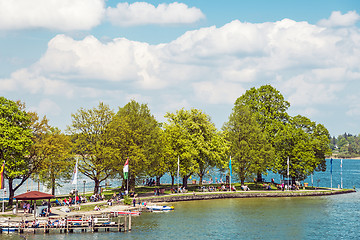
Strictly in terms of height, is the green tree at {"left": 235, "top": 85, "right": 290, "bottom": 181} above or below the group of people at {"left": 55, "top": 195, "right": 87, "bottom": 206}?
above

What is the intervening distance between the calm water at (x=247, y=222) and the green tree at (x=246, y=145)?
41.2 feet

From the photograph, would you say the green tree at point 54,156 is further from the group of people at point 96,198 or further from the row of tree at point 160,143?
the group of people at point 96,198

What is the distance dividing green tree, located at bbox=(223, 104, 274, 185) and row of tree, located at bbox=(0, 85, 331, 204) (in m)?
0.22

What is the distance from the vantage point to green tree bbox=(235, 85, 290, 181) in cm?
10906

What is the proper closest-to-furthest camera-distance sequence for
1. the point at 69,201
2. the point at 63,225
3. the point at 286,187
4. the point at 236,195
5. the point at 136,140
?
the point at 63,225, the point at 69,201, the point at 136,140, the point at 236,195, the point at 286,187

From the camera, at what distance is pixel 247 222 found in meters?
66.4

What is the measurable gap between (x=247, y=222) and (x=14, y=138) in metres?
37.3

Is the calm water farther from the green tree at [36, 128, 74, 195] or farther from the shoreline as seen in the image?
the green tree at [36, 128, 74, 195]

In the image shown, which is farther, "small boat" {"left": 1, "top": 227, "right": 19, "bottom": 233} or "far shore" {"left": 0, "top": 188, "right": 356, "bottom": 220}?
"far shore" {"left": 0, "top": 188, "right": 356, "bottom": 220}

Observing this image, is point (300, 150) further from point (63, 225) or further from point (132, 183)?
point (63, 225)

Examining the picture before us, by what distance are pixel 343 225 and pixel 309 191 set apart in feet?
121

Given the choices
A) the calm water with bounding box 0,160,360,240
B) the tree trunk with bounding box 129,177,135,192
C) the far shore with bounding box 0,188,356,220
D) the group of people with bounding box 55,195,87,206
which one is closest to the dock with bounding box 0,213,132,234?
the calm water with bounding box 0,160,360,240

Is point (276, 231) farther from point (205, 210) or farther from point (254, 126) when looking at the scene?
point (254, 126)

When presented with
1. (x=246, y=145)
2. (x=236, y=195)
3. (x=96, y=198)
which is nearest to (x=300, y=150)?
(x=246, y=145)
